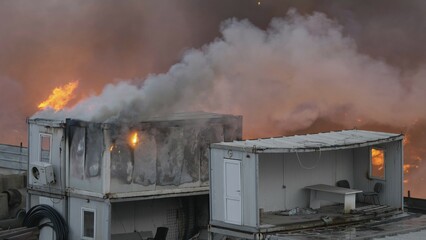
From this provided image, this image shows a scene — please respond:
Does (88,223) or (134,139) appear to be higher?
(134,139)

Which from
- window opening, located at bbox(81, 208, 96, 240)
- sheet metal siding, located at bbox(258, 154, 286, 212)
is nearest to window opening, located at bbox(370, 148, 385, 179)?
sheet metal siding, located at bbox(258, 154, 286, 212)

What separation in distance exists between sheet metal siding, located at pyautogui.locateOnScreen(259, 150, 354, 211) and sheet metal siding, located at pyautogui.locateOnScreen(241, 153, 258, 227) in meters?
1.60

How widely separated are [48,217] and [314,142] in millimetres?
8560

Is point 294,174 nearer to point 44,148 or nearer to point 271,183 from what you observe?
point 271,183

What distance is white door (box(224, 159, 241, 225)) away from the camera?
21.5 meters

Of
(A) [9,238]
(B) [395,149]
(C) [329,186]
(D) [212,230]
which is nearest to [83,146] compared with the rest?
(A) [9,238]

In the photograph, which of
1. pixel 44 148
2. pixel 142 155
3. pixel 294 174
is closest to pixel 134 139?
pixel 142 155

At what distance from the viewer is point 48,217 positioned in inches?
1021

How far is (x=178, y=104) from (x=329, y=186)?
562 cm

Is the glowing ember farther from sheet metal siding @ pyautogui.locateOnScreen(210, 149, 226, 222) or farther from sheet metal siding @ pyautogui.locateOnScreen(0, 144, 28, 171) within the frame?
sheet metal siding @ pyautogui.locateOnScreen(0, 144, 28, 171)

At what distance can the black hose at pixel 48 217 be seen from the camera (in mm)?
25531

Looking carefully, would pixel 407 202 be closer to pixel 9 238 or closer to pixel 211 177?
pixel 211 177

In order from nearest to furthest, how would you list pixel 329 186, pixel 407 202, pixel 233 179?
1. pixel 233 179
2. pixel 329 186
3. pixel 407 202

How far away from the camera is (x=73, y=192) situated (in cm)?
2539
